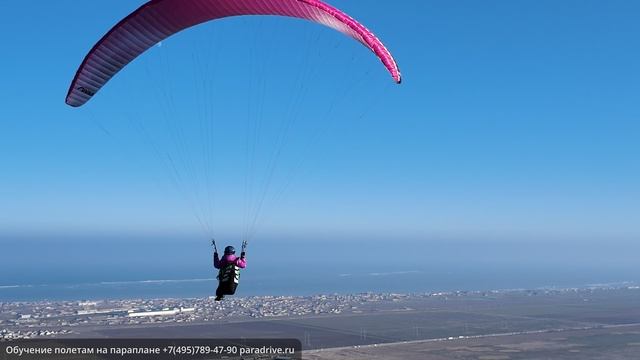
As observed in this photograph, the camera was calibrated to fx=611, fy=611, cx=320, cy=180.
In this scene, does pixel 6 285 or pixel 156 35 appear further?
pixel 6 285

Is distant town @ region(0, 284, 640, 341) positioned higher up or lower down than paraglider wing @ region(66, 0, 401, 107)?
lower down

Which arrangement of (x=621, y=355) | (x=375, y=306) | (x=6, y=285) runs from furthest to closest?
(x=6, y=285)
(x=375, y=306)
(x=621, y=355)

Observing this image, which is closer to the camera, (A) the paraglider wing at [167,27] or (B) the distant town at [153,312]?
(A) the paraglider wing at [167,27]

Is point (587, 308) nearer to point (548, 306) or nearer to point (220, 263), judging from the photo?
point (548, 306)

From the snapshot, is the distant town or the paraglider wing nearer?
the paraglider wing

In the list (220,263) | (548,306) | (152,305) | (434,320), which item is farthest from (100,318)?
(548,306)
